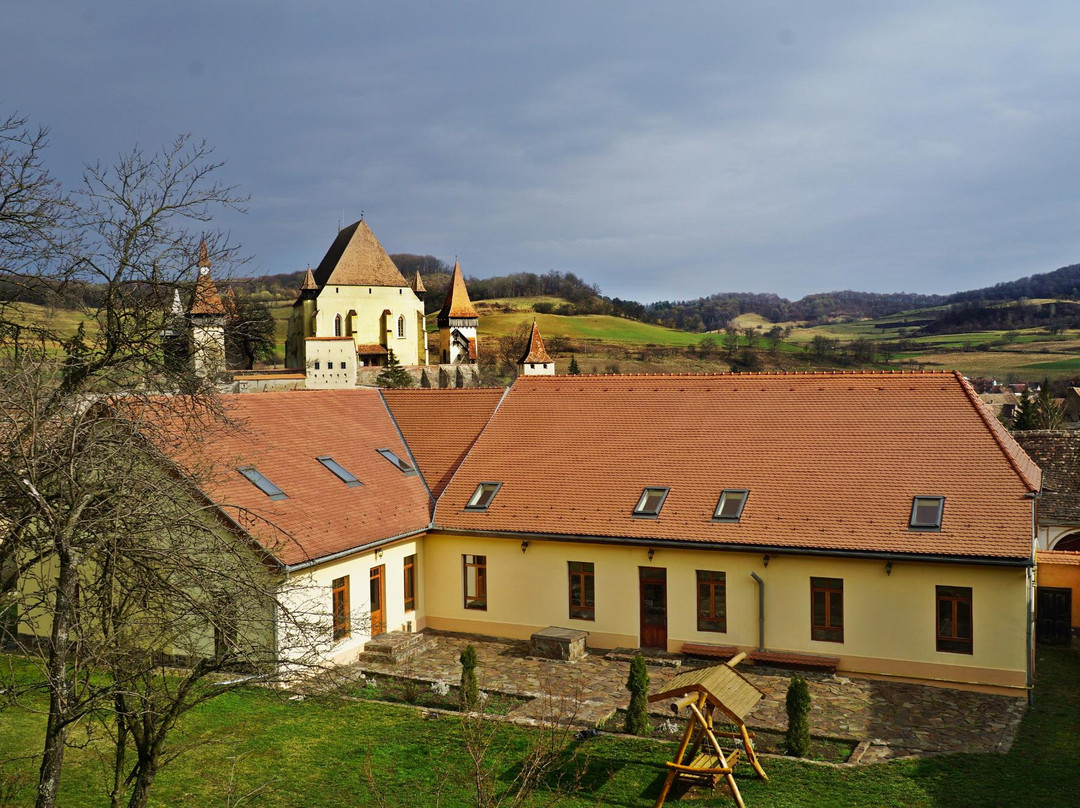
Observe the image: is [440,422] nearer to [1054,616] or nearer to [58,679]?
[1054,616]

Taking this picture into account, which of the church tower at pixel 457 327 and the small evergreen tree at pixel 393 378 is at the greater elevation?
the church tower at pixel 457 327

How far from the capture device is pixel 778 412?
2216 centimetres

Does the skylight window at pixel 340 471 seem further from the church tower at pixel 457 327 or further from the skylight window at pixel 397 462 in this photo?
the church tower at pixel 457 327

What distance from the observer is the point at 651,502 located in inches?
819

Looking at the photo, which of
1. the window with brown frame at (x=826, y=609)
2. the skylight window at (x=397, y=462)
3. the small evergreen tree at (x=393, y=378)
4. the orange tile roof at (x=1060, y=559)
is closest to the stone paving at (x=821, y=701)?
the window with brown frame at (x=826, y=609)

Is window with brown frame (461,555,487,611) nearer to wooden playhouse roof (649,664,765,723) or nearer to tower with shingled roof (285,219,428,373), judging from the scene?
wooden playhouse roof (649,664,765,723)

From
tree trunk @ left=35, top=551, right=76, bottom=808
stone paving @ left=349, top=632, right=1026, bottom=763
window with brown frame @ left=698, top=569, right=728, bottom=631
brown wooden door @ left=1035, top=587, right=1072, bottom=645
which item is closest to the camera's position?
tree trunk @ left=35, top=551, right=76, bottom=808

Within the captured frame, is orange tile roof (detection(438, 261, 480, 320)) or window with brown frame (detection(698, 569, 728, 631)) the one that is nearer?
window with brown frame (detection(698, 569, 728, 631))

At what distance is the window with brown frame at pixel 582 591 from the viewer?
20.8m

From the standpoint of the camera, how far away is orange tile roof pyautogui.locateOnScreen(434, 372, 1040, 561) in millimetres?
18469

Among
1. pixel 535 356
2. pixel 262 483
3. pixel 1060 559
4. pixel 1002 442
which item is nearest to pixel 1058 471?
pixel 1060 559

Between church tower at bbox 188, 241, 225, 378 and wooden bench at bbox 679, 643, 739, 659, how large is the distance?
12.2 metres

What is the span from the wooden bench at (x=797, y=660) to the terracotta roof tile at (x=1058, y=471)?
1651cm

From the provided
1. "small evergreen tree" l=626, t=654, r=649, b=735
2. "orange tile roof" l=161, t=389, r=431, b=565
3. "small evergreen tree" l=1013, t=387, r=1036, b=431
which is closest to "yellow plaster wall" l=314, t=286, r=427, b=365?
"small evergreen tree" l=1013, t=387, r=1036, b=431
